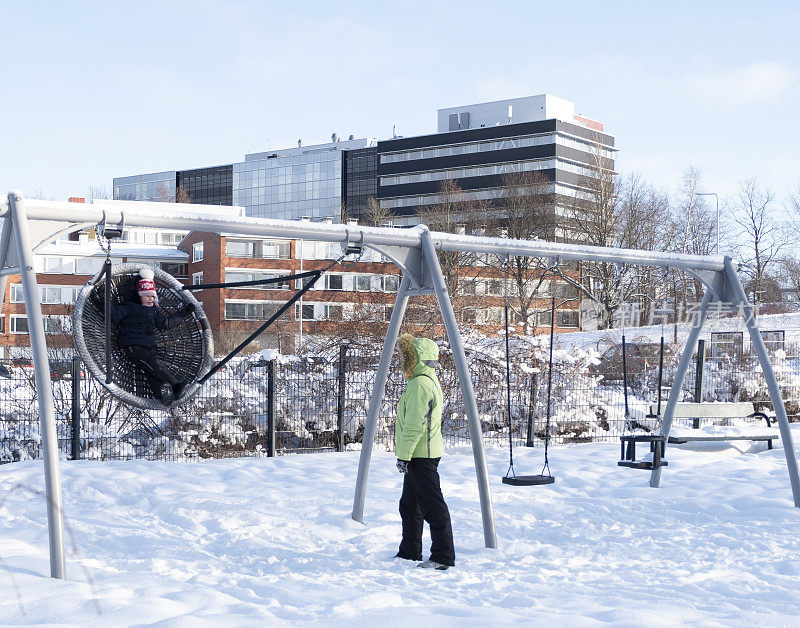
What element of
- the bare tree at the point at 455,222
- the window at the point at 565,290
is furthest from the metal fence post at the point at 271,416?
the window at the point at 565,290

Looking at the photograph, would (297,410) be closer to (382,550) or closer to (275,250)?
(382,550)

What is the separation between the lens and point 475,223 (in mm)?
53812

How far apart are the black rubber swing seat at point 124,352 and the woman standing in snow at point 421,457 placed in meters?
1.73

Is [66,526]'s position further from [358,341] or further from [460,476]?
[358,341]

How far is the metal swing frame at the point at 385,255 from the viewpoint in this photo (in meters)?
6.32

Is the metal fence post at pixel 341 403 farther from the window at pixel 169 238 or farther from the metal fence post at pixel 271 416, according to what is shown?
the window at pixel 169 238

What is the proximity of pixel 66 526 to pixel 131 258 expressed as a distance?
69482mm

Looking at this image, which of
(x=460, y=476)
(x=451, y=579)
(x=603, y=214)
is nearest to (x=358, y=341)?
(x=460, y=476)

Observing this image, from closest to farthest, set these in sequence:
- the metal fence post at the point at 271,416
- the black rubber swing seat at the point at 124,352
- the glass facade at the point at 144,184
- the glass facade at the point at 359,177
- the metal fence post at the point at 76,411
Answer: the black rubber swing seat at the point at 124,352
the metal fence post at the point at 76,411
the metal fence post at the point at 271,416
the glass facade at the point at 359,177
the glass facade at the point at 144,184

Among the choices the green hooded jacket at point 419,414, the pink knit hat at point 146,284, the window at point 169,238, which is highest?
the window at point 169,238

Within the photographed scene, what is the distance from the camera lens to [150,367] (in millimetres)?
7539

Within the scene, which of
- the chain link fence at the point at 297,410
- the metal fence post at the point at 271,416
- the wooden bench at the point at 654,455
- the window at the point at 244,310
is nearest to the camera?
the wooden bench at the point at 654,455

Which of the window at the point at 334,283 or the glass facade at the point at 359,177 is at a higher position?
the glass facade at the point at 359,177

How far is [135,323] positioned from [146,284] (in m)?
0.32
